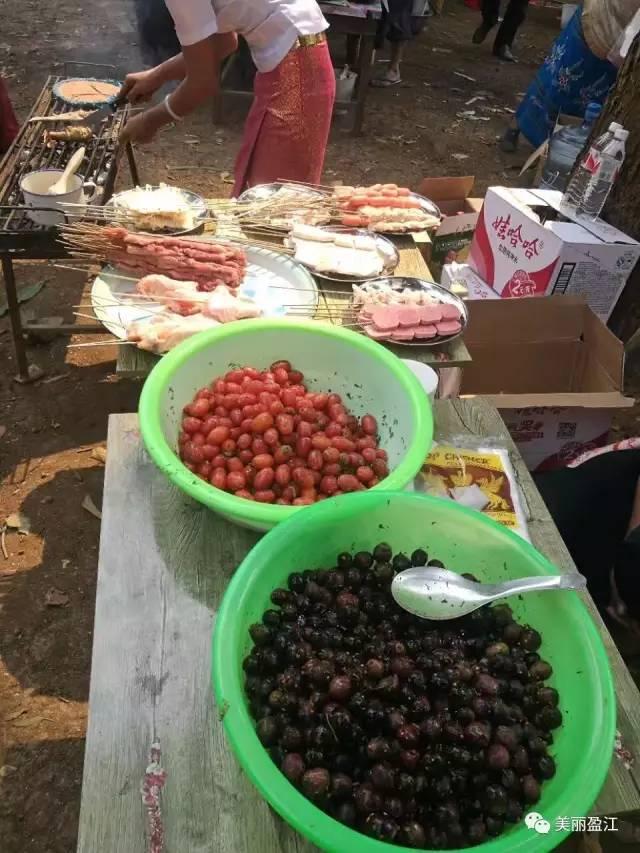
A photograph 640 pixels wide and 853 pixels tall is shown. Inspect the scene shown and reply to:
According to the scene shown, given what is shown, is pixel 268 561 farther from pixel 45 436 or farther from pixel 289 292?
pixel 45 436

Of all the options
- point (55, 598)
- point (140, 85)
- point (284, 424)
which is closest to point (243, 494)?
point (284, 424)

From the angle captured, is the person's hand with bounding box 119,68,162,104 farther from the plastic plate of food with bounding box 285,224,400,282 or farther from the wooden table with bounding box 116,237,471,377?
the wooden table with bounding box 116,237,471,377

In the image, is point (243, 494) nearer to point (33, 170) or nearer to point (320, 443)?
point (320, 443)

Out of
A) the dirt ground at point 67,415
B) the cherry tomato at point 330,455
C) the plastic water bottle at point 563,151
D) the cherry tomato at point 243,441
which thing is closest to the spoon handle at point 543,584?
the cherry tomato at point 330,455

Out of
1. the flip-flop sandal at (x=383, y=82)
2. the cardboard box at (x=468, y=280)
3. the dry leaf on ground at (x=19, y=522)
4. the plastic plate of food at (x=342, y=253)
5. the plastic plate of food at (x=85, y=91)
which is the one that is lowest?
the dry leaf on ground at (x=19, y=522)

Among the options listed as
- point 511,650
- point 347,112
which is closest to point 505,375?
point 511,650

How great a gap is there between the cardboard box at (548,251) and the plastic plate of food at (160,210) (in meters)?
1.78

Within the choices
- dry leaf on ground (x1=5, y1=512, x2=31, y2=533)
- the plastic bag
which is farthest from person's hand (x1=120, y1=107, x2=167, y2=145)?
the plastic bag

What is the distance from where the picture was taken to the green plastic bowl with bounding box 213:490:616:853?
1166 mm

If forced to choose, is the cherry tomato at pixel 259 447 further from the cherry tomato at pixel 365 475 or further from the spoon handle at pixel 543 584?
the spoon handle at pixel 543 584

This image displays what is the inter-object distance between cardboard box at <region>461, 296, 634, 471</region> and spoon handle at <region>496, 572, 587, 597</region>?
1.51 metres

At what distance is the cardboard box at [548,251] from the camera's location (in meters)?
3.48

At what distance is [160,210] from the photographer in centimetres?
302

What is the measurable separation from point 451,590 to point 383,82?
361 inches
